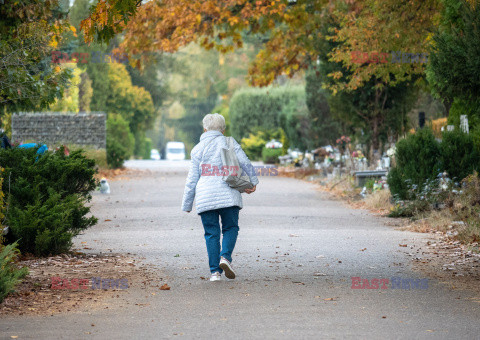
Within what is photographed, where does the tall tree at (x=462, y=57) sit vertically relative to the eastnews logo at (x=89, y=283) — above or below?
above

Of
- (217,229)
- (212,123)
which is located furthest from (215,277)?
(212,123)

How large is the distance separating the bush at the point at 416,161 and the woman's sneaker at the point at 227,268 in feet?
26.3

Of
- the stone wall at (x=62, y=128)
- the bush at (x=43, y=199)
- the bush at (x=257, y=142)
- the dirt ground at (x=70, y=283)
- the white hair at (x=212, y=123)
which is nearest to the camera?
the dirt ground at (x=70, y=283)

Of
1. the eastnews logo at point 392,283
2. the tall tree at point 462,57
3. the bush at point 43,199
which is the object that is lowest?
the eastnews logo at point 392,283

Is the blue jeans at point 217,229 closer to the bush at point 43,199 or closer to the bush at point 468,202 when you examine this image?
the bush at point 43,199

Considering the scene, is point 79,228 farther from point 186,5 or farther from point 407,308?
point 186,5

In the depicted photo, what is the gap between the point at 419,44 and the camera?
60.7 ft

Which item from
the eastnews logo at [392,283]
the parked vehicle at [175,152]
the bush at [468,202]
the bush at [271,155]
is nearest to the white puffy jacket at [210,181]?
the eastnews logo at [392,283]

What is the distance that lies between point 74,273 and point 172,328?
296 cm

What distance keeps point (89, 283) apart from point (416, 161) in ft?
29.9

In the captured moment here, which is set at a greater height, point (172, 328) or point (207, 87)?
point (207, 87)

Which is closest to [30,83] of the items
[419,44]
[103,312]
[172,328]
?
[103,312]

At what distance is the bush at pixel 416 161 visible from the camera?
627 inches

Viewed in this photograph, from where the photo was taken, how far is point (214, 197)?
8812 mm
